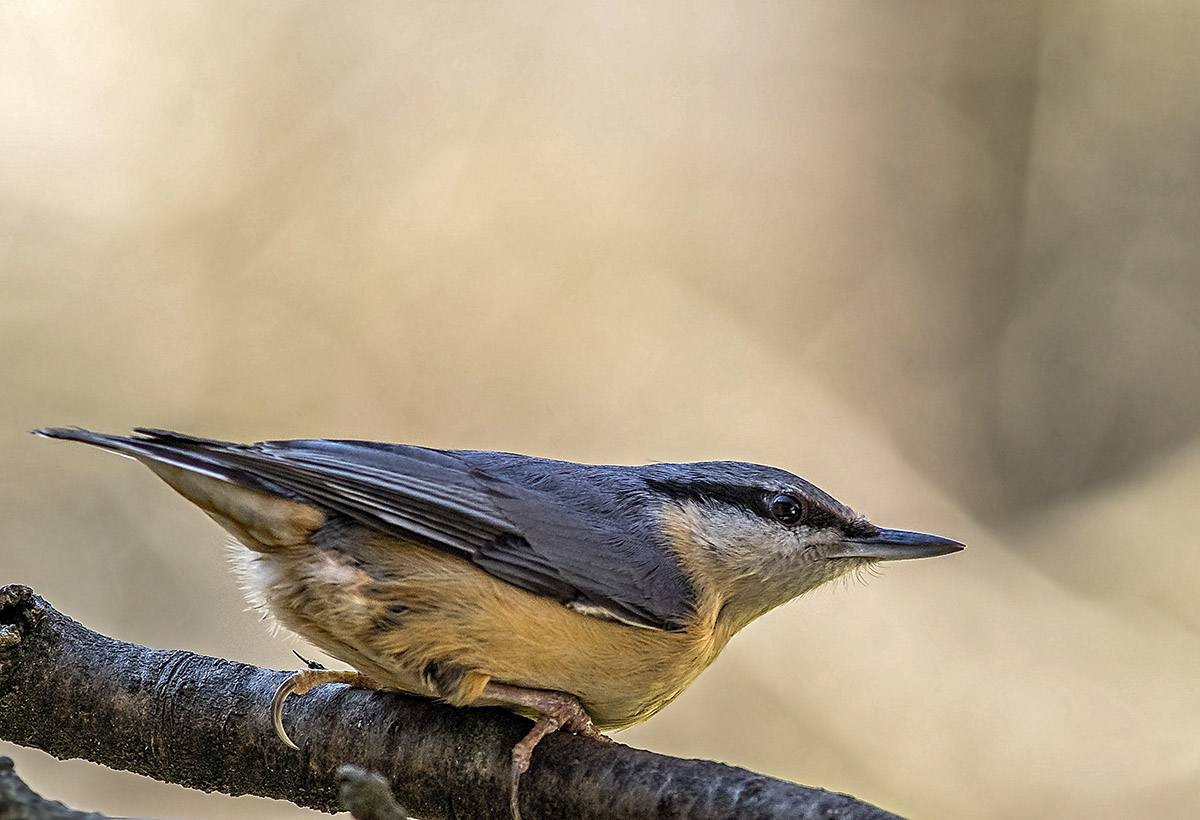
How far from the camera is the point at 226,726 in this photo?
2.36 meters

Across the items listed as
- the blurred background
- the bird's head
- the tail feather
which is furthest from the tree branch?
the blurred background

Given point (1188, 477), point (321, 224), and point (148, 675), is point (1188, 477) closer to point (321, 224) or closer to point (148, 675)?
point (321, 224)

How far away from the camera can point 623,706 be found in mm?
2453

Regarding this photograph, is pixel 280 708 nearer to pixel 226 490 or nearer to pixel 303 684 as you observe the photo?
pixel 303 684

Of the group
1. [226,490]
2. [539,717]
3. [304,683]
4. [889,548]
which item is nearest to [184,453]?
[226,490]

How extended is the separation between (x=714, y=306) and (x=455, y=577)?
10.6 ft

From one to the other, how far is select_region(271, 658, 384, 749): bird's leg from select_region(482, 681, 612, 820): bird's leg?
32 centimetres

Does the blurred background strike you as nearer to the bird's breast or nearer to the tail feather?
the bird's breast

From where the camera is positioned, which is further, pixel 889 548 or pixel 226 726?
pixel 889 548

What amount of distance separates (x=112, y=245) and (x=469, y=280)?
1.55 metres

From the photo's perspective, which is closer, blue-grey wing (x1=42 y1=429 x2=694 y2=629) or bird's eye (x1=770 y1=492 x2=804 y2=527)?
blue-grey wing (x1=42 y1=429 x2=694 y2=629)

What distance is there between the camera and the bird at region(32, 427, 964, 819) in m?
2.30

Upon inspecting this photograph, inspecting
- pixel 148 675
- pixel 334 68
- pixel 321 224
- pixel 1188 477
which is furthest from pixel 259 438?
pixel 1188 477

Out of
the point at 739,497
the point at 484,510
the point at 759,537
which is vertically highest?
the point at 739,497
